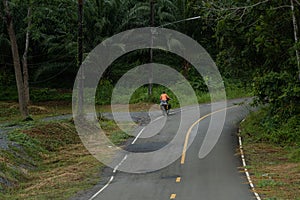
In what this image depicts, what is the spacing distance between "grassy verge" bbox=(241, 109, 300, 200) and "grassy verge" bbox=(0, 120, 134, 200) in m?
6.29

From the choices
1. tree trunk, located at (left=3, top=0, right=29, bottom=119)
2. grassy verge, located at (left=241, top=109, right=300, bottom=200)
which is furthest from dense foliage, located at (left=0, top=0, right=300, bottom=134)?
grassy verge, located at (left=241, top=109, right=300, bottom=200)

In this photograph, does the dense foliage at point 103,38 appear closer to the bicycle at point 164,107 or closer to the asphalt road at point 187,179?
the bicycle at point 164,107

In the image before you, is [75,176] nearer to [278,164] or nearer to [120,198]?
[120,198]

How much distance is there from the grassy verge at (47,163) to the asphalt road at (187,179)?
1076 millimetres

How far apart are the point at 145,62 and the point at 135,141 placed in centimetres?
2951

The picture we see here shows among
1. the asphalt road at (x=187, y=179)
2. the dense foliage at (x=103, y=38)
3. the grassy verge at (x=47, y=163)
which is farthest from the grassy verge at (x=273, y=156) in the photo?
the grassy verge at (x=47, y=163)

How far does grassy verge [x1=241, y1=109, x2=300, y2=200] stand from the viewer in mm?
16797

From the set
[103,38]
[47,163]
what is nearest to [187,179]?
[47,163]

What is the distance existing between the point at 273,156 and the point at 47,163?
1013 centimetres

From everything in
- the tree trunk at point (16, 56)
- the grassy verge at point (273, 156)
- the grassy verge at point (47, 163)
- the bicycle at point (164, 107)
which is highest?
the tree trunk at point (16, 56)

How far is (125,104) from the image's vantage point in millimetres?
47500

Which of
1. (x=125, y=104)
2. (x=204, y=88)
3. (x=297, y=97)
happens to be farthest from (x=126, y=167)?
(x=204, y=88)

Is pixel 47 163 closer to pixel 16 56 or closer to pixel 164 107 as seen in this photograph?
pixel 16 56

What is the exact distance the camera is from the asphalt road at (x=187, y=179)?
16.4 metres
